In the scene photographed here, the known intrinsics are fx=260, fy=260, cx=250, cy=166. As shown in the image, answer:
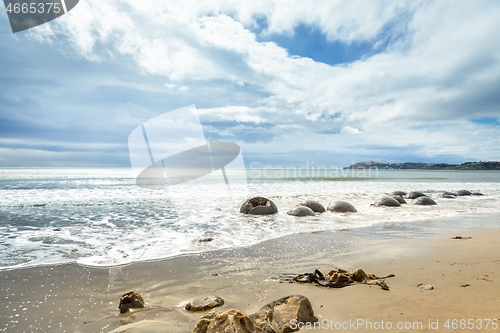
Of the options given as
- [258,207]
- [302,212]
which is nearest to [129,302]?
[258,207]

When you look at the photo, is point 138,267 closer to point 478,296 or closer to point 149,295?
point 149,295

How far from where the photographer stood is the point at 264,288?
3373mm

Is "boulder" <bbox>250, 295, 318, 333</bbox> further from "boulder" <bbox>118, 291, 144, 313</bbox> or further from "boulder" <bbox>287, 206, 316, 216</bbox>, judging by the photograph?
"boulder" <bbox>287, 206, 316, 216</bbox>

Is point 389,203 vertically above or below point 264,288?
below

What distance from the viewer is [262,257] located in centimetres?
483

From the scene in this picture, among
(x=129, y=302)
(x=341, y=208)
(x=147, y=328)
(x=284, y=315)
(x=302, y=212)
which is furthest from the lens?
(x=341, y=208)

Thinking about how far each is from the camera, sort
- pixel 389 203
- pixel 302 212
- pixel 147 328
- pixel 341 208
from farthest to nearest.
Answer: pixel 389 203 → pixel 341 208 → pixel 302 212 → pixel 147 328

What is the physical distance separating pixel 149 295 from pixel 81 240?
149 inches

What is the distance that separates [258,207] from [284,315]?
781 centimetres

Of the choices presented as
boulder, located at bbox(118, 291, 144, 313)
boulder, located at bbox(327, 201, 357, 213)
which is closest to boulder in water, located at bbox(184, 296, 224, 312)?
boulder, located at bbox(118, 291, 144, 313)

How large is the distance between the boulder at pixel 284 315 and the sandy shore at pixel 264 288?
22cm

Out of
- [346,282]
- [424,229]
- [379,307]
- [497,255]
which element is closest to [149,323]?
[379,307]

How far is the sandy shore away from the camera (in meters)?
2.52

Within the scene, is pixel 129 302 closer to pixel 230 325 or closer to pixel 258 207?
A: pixel 230 325
